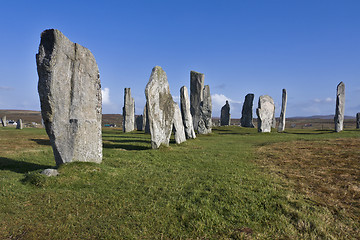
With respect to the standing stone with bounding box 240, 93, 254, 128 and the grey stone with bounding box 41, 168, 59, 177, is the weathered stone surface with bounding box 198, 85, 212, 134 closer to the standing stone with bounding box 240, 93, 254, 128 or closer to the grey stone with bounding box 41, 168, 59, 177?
the standing stone with bounding box 240, 93, 254, 128

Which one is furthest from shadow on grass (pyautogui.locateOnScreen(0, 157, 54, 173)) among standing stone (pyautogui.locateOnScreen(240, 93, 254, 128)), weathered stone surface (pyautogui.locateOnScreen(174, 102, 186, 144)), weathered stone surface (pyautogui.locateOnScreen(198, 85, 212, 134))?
→ standing stone (pyautogui.locateOnScreen(240, 93, 254, 128))

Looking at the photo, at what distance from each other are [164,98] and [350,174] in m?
9.12

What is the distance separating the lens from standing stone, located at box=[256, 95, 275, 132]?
2481 centimetres

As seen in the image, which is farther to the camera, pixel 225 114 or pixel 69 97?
pixel 225 114

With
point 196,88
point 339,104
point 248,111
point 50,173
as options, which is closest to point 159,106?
point 50,173

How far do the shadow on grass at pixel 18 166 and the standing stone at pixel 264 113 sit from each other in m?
21.0

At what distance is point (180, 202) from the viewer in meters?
5.32

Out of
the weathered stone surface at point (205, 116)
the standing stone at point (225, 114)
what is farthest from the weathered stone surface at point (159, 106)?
the standing stone at point (225, 114)

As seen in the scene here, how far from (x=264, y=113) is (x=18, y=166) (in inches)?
881

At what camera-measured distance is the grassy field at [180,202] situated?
4191 millimetres

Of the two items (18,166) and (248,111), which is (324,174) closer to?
(18,166)

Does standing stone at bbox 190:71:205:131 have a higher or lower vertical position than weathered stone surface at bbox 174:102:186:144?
higher

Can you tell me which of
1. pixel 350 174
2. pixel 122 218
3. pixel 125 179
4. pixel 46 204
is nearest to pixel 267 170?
pixel 350 174

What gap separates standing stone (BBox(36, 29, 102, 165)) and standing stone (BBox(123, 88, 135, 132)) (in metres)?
20.1
